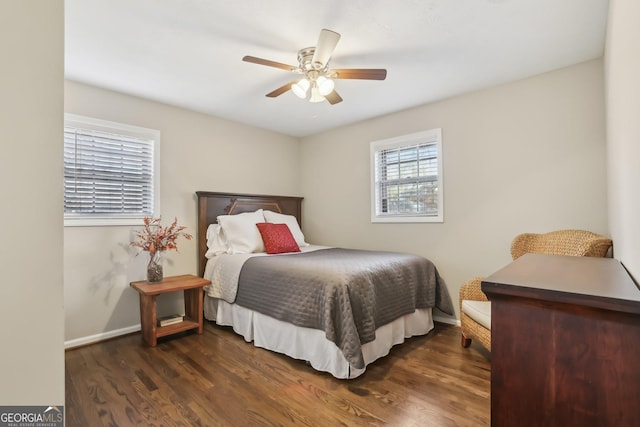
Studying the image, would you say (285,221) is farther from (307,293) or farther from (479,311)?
(479,311)

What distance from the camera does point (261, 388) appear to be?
6.60 ft

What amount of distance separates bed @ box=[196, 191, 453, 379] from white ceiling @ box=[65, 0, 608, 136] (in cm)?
141

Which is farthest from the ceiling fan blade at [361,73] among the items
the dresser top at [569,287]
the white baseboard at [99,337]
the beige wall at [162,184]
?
the white baseboard at [99,337]

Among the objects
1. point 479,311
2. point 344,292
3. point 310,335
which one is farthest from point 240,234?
point 479,311

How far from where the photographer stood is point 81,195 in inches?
109

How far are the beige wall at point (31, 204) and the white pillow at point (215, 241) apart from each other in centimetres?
262

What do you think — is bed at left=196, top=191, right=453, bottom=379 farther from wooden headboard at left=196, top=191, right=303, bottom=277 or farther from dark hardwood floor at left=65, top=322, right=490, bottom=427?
dark hardwood floor at left=65, top=322, right=490, bottom=427

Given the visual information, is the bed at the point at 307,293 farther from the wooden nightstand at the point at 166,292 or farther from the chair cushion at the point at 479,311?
the chair cushion at the point at 479,311

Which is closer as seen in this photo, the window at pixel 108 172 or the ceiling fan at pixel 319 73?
the ceiling fan at pixel 319 73

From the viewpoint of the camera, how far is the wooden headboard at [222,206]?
3510 mm

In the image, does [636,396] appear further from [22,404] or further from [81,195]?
[81,195]

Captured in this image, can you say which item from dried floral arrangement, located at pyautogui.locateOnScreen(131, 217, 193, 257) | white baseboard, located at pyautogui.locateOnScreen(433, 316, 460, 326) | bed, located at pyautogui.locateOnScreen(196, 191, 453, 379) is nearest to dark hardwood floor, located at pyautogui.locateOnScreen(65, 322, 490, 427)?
bed, located at pyautogui.locateOnScreen(196, 191, 453, 379)

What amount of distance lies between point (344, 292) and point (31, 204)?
1.70 m

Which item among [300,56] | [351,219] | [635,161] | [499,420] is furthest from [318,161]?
[499,420]
